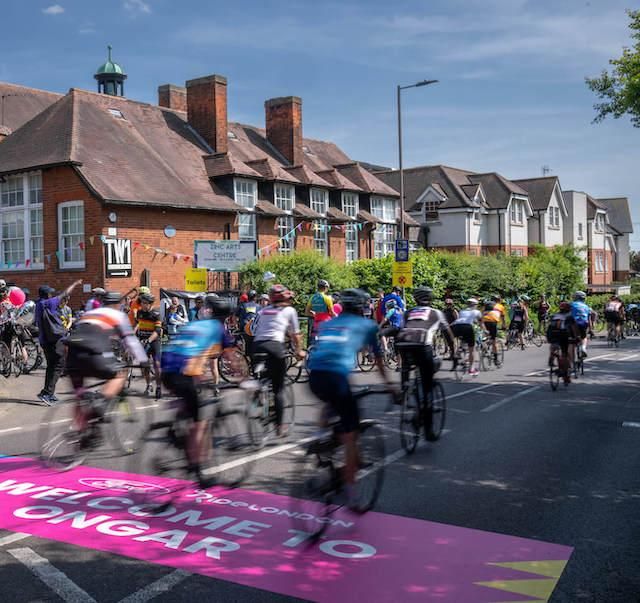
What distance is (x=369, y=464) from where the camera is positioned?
629cm

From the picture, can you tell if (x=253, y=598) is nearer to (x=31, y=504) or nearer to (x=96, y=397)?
(x=31, y=504)

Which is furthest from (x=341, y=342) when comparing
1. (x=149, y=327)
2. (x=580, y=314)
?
(x=580, y=314)

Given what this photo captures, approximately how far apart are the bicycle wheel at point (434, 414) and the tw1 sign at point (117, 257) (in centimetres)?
1769

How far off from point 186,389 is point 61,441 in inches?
77.6

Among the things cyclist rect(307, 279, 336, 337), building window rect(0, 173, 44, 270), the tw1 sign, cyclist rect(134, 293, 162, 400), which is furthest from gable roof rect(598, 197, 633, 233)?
cyclist rect(134, 293, 162, 400)

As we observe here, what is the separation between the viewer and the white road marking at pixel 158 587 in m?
4.50

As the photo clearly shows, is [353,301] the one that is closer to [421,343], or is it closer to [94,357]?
[421,343]

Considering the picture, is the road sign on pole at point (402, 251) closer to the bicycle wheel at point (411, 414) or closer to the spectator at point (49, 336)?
the spectator at point (49, 336)

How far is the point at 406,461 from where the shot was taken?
318 inches

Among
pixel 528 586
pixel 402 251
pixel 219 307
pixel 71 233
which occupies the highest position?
pixel 71 233

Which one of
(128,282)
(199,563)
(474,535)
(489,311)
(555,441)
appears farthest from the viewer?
(128,282)

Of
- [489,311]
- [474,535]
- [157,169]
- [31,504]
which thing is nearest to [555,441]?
[474,535]

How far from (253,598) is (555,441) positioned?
19.1 ft

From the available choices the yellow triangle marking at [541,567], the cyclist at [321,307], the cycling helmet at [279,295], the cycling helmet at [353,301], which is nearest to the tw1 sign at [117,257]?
the cyclist at [321,307]
